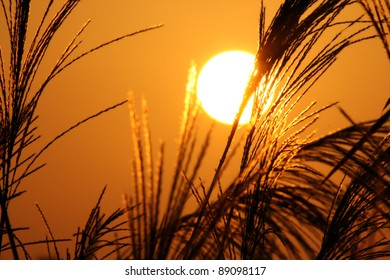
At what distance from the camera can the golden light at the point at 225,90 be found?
126 centimetres

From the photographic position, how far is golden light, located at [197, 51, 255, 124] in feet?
4.12

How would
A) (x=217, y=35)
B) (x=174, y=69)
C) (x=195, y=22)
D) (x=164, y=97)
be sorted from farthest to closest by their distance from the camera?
(x=164, y=97) < (x=174, y=69) < (x=217, y=35) < (x=195, y=22)

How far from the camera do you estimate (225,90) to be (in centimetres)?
152

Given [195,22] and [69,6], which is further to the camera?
[195,22]

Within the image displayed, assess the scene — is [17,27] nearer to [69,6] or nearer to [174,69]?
[69,6]

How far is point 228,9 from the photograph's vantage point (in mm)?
2361

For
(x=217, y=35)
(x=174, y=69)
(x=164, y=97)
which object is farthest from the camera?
(x=164, y=97)

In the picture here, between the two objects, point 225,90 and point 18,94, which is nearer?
point 18,94

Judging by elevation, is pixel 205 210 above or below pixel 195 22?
below

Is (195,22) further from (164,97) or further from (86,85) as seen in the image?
(164,97)
